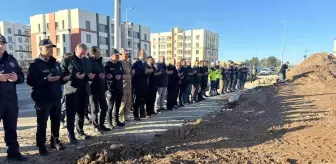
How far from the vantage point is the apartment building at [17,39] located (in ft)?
264

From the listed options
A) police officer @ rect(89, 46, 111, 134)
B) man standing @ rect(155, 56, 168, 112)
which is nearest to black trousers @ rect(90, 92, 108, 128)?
police officer @ rect(89, 46, 111, 134)

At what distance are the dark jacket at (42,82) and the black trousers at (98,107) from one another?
1359mm

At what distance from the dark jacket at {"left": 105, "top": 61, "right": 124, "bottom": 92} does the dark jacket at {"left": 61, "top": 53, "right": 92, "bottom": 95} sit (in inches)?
39.0

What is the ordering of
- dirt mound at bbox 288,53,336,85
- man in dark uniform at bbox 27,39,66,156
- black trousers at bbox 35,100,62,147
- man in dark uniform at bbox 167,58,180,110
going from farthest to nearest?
1. dirt mound at bbox 288,53,336,85
2. man in dark uniform at bbox 167,58,180,110
3. black trousers at bbox 35,100,62,147
4. man in dark uniform at bbox 27,39,66,156

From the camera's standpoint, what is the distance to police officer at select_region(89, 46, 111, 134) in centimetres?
605

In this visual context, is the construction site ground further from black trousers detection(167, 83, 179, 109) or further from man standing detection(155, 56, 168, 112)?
black trousers detection(167, 83, 179, 109)

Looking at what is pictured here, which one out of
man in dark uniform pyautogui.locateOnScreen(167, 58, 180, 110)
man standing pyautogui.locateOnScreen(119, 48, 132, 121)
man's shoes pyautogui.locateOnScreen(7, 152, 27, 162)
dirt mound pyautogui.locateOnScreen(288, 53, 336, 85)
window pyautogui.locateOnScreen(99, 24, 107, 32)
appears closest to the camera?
man's shoes pyautogui.locateOnScreen(7, 152, 27, 162)

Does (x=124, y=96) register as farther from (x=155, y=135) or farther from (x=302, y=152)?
(x=302, y=152)

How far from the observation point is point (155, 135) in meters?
6.05

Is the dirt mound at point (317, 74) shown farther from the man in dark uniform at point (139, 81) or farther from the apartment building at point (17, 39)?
the apartment building at point (17, 39)

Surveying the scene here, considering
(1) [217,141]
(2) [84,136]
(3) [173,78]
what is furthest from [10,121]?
Result: (3) [173,78]

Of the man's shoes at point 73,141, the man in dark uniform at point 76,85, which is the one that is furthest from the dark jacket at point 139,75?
the man's shoes at point 73,141

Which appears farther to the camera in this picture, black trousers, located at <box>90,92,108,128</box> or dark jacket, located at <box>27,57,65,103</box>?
black trousers, located at <box>90,92,108,128</box>

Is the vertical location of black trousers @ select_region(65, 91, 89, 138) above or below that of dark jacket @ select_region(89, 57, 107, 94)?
below
